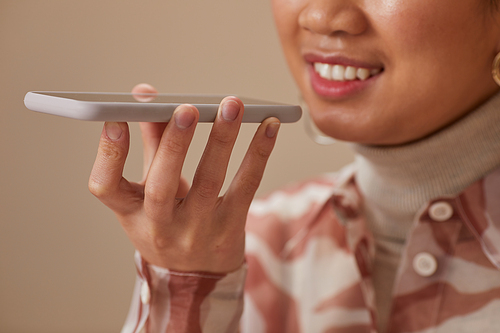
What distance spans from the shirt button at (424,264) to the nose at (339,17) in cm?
34

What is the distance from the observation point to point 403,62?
0.59 metres

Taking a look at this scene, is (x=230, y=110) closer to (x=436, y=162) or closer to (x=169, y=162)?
(x=169, y=162)

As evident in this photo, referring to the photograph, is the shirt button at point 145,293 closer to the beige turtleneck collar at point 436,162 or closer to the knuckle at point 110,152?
the knuckle at point 110,152

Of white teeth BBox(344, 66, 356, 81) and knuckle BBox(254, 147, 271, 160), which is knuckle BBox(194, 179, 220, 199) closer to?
knuckle BBox(254, 147, 271, 160)

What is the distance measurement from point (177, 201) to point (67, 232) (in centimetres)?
89

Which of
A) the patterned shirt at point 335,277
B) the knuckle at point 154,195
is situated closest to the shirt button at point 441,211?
the patterned shirt at point 335,277

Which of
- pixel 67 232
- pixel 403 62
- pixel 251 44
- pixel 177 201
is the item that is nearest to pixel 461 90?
pixel 403 62

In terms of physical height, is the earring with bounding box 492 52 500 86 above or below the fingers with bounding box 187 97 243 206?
above

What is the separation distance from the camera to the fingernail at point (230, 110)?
1.51 ft

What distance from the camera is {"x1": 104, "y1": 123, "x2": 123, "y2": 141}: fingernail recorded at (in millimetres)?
455

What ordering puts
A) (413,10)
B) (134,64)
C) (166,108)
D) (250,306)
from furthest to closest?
1. (134,64)
2. (250,306)
3. (413,10)
4. (166,108)

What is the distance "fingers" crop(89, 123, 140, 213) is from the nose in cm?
30

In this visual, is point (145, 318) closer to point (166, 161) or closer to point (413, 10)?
point (166, 161)

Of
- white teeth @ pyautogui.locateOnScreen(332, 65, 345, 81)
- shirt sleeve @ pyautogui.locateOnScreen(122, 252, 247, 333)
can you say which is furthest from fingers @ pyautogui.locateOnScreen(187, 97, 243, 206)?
white teeth @ pyautogui.locateOnScreen(332, 65, 345, 81)
